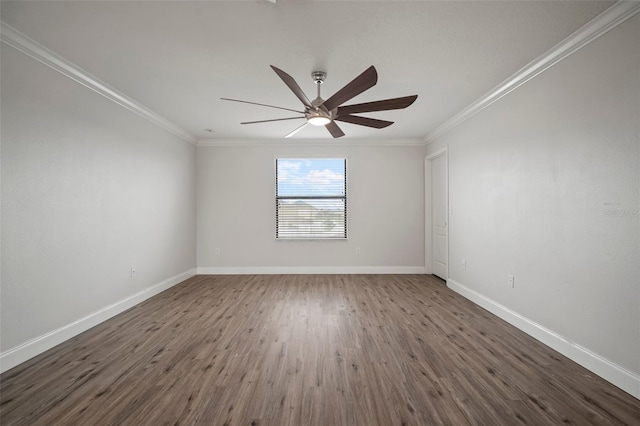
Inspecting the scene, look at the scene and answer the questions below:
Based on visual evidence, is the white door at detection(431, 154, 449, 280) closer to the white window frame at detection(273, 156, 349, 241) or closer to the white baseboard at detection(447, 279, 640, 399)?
the white baseboard at detection(447, 279, 640, 399)

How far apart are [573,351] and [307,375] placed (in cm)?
206

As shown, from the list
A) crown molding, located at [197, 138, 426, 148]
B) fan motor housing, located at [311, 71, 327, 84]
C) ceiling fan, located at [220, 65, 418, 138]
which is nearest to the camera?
ceiling fan, located at [220, 65, 418, 138]

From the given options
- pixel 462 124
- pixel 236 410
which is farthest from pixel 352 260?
pixel 236 410

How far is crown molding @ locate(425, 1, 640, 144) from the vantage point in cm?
179

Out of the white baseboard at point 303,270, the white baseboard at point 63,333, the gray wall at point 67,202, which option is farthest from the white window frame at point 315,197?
the white baseboard at point 63,333

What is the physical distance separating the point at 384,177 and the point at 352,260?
1652 mm

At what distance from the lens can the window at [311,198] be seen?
5.22 metres

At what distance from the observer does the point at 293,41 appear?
217 centimetres

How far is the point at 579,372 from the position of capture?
6.54 feet

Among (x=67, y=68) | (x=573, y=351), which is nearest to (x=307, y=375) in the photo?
(x=573, y=351)

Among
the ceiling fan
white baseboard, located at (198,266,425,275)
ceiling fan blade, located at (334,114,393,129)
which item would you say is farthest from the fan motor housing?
white baseboard, located at (198,266,425,275)

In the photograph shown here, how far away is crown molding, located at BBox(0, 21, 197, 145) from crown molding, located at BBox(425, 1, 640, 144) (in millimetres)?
4096

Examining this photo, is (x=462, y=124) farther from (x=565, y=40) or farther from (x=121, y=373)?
(x=121, y=373)

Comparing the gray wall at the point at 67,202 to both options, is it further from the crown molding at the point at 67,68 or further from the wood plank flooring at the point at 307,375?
the wood plank flooring at the point at 307,375
